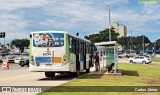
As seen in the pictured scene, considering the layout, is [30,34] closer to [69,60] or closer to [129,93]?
[69,60]

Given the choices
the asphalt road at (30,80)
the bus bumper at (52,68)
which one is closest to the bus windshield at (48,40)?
the bus bumper at (52,68)

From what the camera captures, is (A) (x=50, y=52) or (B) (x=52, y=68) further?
(A) (x=50, y=52)

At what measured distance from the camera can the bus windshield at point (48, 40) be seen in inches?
965

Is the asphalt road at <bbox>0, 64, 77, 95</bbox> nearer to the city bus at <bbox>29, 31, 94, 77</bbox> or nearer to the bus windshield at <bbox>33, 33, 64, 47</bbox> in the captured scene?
the city bus at <bbox>29, 31, 94, 77</bbox>

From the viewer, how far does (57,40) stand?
2455 centimetres

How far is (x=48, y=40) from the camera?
24609 mm

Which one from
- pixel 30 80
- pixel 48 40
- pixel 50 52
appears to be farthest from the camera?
pixel 48 40

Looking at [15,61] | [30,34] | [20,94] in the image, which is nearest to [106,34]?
[15,61]

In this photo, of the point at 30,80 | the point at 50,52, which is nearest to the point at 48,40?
the point at 50,52

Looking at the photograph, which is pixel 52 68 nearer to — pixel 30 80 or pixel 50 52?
pixel 50 52

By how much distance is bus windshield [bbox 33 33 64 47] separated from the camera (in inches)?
965

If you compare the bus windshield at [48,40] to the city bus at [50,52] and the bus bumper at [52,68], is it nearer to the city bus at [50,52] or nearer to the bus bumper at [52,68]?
the city bus at [50,52]

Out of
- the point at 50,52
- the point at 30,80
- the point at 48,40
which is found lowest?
the point at 30,80

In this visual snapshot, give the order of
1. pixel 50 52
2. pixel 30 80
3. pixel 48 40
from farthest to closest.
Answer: pixel 48 40
pixel 50 52
pixel 30 80
